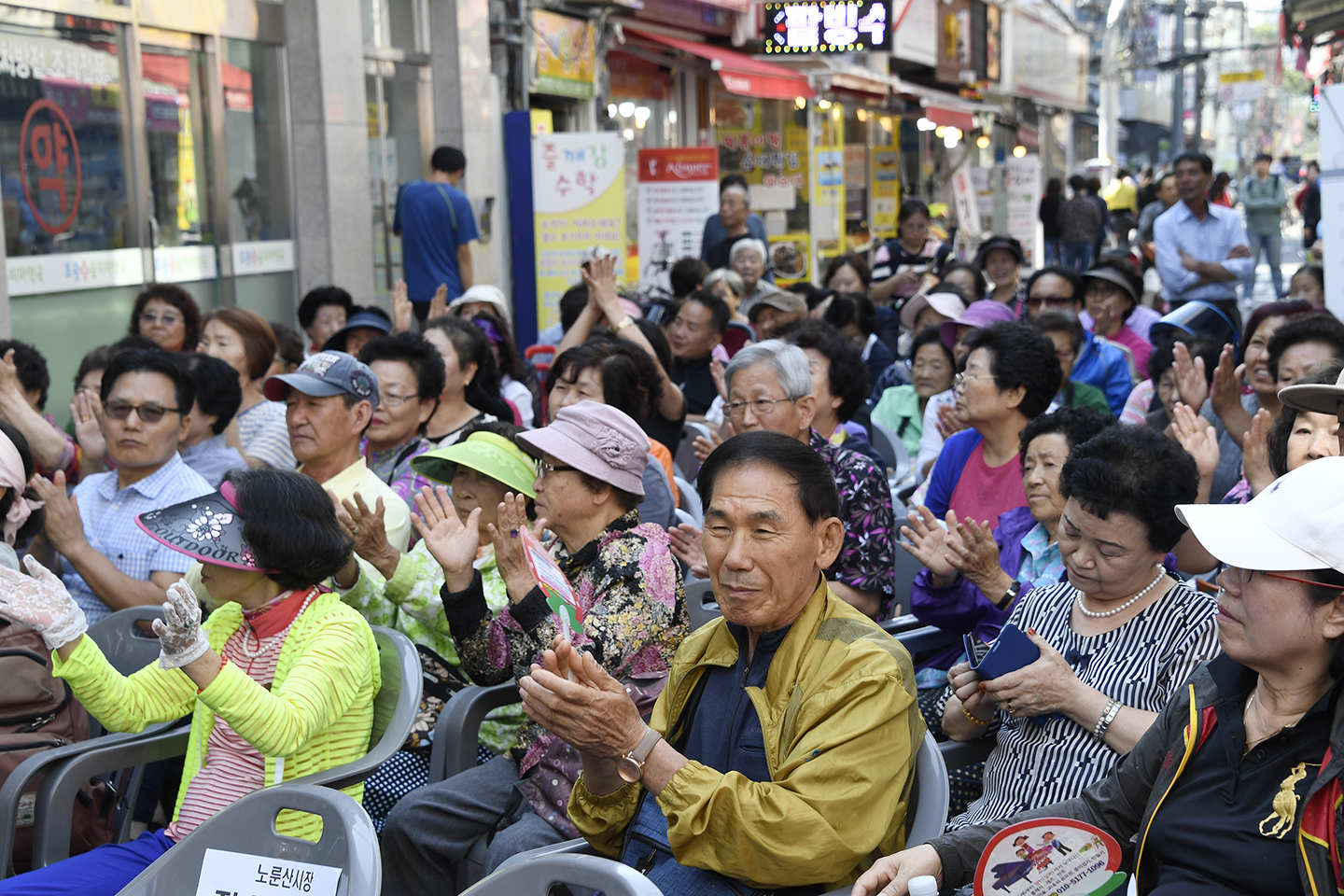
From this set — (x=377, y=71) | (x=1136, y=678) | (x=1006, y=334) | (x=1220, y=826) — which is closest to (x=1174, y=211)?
(x=1006, y=334)

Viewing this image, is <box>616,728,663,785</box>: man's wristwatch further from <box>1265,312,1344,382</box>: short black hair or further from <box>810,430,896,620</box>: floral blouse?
<box>1265,312,1344,382</box>: short black hair

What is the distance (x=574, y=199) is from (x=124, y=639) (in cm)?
714

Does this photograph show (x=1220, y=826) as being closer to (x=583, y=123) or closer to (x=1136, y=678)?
(x=1136, y=678)

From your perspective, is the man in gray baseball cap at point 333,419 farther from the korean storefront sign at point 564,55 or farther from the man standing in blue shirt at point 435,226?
the korean storefront sign at point 564,55

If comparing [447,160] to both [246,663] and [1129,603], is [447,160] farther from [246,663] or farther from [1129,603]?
[1129,603]

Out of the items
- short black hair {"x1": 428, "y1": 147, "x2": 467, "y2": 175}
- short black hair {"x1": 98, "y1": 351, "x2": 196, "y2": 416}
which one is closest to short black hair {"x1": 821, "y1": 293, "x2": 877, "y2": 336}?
short black hair {"x1": 428, "y1": 147, "x2": 467, "y2": 175}

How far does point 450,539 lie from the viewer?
3.26 m

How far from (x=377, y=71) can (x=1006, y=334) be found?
25.2ft

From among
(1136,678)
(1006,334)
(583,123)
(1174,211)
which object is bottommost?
(1136,678)

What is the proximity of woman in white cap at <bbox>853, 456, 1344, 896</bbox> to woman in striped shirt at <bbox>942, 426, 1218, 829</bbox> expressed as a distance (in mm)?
347

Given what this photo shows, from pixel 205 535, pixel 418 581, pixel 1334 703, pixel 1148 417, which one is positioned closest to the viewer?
pixel 1334 703

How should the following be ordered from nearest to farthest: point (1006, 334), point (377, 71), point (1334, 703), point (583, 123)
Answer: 1. point (1334, 703)
2. point (1006, 334)
3. point (377, 71)
4. point (583, 123)

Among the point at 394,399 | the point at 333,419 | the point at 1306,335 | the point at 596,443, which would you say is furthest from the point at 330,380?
the point at 1306,335

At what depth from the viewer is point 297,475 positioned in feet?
9.95
